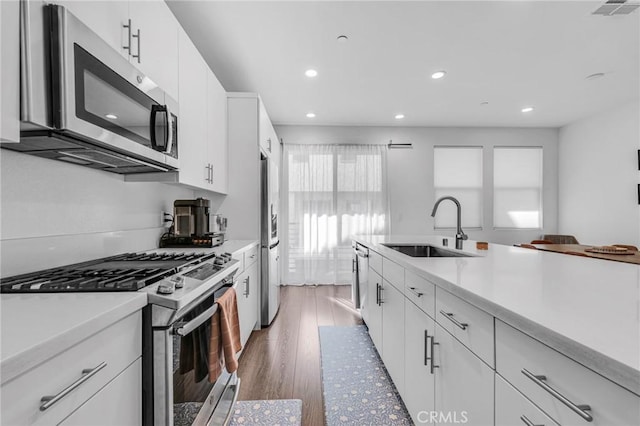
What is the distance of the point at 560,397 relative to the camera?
599 mm

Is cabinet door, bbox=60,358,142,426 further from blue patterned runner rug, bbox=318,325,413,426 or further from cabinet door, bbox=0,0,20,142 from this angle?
blue patterned runner rug, bbox=318,325,413,426

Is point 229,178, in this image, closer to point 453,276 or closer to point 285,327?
point 285,327

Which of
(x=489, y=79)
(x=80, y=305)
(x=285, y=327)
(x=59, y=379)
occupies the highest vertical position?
(x=489, y=79)

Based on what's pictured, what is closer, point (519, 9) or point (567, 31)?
point (519, 9)

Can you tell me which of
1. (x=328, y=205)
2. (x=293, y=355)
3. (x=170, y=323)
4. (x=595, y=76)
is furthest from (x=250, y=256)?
(x=595, y=76)

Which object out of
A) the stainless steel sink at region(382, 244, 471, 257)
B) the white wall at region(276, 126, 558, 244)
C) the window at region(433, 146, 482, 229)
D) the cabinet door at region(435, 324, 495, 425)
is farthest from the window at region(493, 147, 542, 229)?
the cabinet door at region(435, 324, 495, 425)

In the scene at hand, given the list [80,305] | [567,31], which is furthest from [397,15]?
[80,305]

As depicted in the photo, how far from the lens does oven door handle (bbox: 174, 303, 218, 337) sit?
39.2 inches

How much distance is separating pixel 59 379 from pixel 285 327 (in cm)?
251

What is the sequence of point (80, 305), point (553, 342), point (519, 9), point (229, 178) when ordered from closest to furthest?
1. point (553, 342)
2. point (80, 305)
3. point (519, 9)
4. point (229, 178)

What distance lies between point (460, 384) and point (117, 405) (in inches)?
41.4

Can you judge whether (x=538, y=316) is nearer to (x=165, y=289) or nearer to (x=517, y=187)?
(x=165, y=289)

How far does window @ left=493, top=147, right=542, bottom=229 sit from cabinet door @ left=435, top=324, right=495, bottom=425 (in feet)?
15.8

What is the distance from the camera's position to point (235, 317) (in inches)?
62.4
